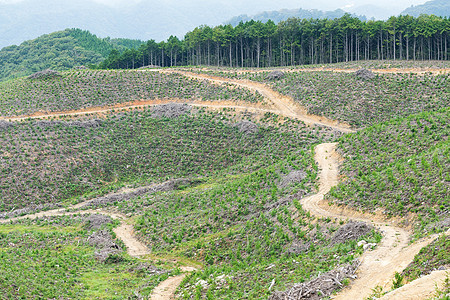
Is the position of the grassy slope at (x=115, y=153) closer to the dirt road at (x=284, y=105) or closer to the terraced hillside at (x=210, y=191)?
the terraced hillside at (x=210, y=191)

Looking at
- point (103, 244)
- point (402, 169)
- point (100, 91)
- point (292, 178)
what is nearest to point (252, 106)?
point (100, 91)

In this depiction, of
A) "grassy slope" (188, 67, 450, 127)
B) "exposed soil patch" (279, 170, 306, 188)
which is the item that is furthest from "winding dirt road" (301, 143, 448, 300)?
"grassy slope" (188, 67, 450, 127)

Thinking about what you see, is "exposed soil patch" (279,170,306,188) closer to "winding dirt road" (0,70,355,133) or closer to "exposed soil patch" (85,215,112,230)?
"exposed soil patch" (85,215,112,230)

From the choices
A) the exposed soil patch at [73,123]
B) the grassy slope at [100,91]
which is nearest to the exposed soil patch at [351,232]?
the grassy slope at [100,91]

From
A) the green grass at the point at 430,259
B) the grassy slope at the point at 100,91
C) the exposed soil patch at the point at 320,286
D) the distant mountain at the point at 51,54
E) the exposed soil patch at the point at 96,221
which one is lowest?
the exposed soil patch at the point at 96,221

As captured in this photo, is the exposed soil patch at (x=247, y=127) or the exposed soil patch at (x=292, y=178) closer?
the exposed soil patch at (x=292, y=178)

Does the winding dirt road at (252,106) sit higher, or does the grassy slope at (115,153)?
the winding dirt road at (252,106)

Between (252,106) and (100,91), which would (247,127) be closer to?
(252,106)

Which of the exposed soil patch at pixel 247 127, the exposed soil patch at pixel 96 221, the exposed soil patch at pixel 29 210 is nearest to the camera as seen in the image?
the exposed soil patch at pixel 96 221
